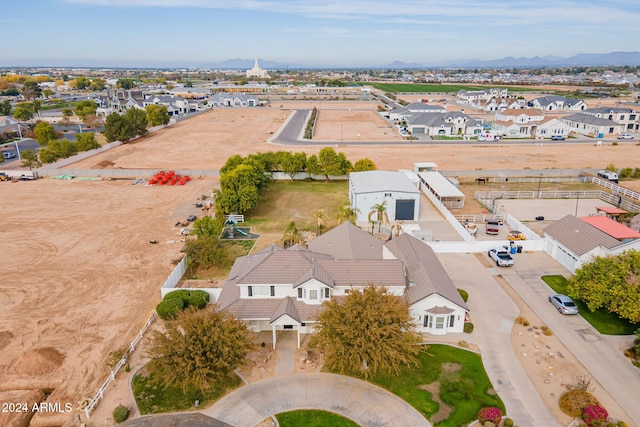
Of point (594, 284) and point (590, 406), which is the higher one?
point (594, 284)

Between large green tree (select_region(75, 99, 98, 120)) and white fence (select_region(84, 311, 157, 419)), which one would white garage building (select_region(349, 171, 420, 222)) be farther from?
large green tree (select_region(75, 99, 98, 120))

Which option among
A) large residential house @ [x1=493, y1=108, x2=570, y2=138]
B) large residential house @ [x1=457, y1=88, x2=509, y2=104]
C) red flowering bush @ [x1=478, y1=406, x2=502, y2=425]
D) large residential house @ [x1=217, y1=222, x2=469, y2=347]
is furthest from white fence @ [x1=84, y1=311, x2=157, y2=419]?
large residential house @ [x1=457, y1=88, x2=509, y2=104]

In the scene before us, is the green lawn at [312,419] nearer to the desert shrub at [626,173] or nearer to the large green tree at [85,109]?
the desert shrub at [626,173]

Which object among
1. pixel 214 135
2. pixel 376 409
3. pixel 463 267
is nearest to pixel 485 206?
pixel 463 267

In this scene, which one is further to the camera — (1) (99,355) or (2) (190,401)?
(1) (99,355)

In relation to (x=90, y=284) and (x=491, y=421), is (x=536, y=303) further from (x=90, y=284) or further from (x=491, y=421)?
(x=90, y=284)
